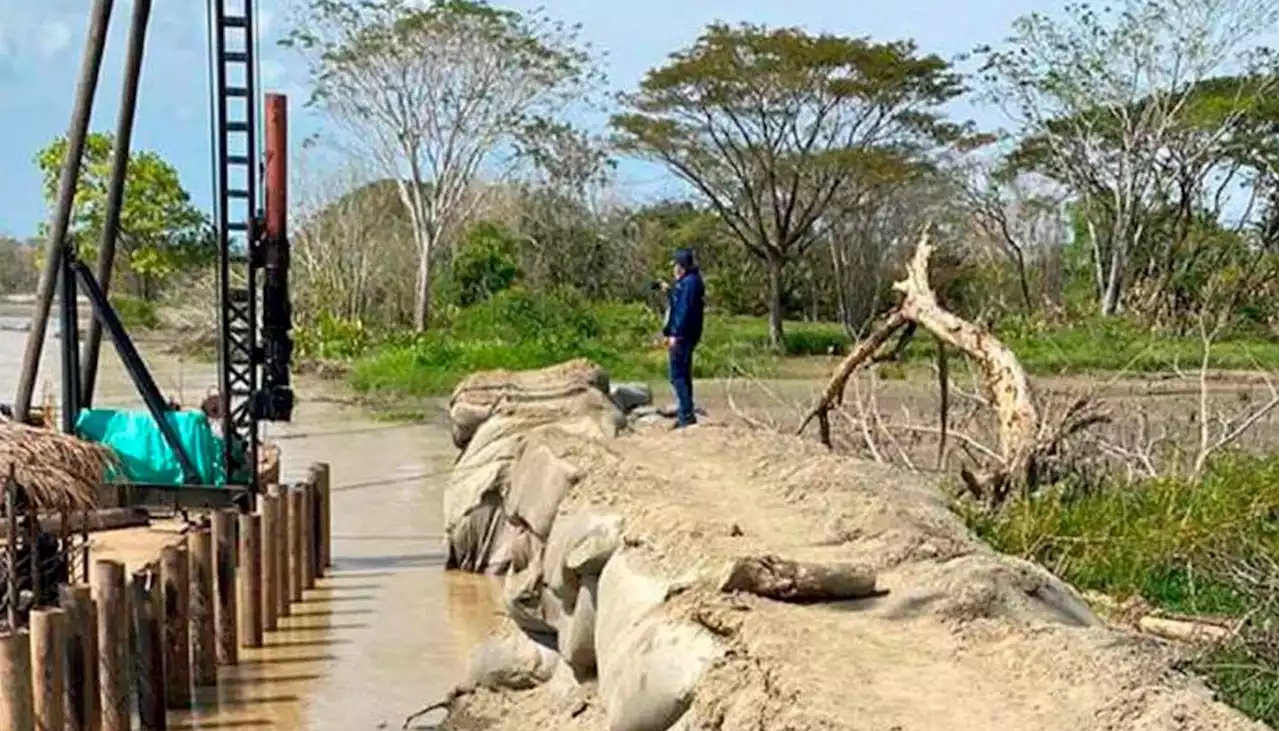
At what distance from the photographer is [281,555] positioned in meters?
14.4

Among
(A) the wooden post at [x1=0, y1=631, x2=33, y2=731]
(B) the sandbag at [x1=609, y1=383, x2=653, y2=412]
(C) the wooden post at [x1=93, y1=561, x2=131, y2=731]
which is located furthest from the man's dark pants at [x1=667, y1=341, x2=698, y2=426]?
(A) the wooden post at [x1=0, y1=631, x2=33, y2=731]

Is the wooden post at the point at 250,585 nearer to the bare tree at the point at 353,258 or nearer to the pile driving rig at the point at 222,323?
the pile driving rig at the point at 222,323

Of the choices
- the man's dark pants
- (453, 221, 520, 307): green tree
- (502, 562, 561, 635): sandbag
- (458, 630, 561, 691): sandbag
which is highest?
(453, 221, 520, 307): green tree

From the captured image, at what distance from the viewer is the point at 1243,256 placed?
156 feet

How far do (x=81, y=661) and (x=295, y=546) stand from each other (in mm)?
5106

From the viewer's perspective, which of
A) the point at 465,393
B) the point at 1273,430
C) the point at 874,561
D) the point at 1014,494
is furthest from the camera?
the point at 1273,430

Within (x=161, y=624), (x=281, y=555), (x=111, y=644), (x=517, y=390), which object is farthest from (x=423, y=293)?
(x=111, y=644)

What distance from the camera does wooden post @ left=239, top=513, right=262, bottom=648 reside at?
13.4 m

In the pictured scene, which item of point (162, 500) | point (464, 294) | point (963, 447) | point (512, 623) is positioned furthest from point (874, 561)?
point (464, 294)

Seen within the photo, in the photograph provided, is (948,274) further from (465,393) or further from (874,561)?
(874,561)

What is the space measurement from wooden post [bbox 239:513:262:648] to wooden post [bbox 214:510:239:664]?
1.16ft

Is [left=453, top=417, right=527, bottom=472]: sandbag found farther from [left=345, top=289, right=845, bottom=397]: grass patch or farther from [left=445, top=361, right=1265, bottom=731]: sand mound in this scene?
[left=345, top=289, right=845, bottom=397]: grass patch

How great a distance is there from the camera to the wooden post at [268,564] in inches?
543

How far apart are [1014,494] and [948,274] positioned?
1434 inches
